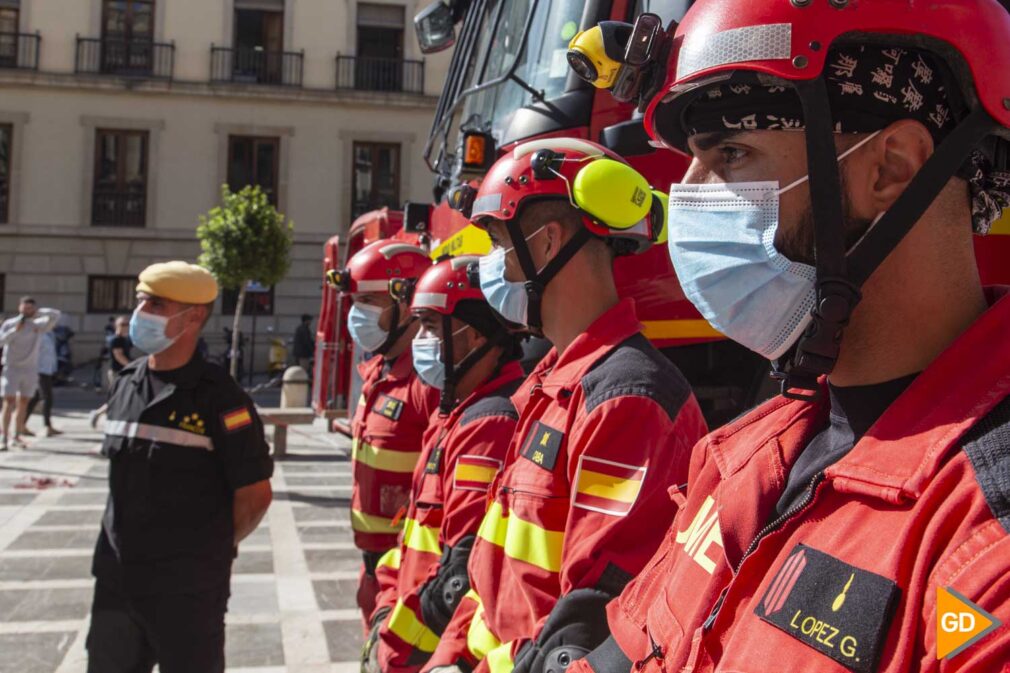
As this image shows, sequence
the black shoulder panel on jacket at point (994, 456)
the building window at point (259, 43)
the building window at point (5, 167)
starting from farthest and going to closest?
1. the building window at point (259, 43)
2. the building window at point (5, 167)
3. the black shoulder panel on jacket at point (994, 456)

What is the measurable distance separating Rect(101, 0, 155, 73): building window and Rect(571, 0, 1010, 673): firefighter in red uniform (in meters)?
30.2

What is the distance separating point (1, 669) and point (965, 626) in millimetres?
5412

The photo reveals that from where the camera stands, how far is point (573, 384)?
2.29 m

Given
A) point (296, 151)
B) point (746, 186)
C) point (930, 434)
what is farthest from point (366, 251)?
point (296, 151)

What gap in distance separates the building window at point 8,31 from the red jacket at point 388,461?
28286mm

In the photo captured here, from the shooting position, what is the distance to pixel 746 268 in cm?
142

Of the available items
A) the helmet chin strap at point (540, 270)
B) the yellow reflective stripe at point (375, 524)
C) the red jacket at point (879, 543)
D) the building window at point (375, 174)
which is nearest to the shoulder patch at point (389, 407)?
the yellow reflective stripe at point (375, 524)

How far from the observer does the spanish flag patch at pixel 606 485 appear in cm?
201

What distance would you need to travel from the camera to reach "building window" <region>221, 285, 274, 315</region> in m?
27.8

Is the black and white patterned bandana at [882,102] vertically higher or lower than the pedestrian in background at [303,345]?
lower

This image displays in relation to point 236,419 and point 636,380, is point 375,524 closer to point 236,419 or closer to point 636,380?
point 236,419

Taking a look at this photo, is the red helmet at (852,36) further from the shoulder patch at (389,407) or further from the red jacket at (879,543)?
the shoulder patch at (389,407)

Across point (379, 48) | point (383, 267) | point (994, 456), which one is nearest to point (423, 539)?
point (994, 456)

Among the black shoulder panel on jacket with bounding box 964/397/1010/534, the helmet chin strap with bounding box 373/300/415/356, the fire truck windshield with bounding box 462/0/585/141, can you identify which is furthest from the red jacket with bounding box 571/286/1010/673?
the helmet chin strap with bounding box 373/300/415/356
